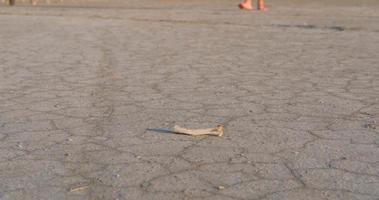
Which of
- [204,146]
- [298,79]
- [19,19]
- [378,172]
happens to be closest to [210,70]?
[298,79]

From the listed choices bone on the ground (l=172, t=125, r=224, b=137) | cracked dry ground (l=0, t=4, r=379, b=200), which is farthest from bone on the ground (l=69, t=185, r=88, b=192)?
bone on the ground (l=172, t=125, r=224, b=137)

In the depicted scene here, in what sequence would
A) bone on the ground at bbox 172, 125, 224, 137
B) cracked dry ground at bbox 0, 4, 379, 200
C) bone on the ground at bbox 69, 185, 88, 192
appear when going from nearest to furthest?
bone on the ground at bbox 69, 185, 88, 192, cracked dry ground at bbox 0, 4, 379, 200, bone on the ground at bbox 172, 125, 224, 137

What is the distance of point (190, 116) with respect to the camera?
542cm

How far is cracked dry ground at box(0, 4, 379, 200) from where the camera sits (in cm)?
393

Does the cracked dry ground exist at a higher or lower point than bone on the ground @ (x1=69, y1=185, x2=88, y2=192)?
lower

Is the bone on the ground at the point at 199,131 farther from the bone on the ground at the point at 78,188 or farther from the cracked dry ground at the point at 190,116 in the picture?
the bone on the ground at the point at 78,188

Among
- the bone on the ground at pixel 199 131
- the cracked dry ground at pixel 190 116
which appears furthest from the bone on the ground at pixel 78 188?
the bone on the ground at pixel 199 131

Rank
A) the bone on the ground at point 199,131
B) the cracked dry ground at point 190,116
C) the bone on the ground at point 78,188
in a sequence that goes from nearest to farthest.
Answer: the bone on the ground at point 78,188 < the cracked dry ground at point 190,116 < the bone on the ground at point 199,131

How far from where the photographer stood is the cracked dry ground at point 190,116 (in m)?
3.93

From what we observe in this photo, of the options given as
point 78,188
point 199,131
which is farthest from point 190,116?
point 78,188

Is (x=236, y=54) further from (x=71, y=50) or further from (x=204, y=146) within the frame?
(x=204, y=146)

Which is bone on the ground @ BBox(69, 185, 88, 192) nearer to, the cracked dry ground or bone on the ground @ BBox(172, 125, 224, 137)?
the cracked dry ground

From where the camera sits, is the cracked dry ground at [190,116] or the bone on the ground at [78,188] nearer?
the bone on the ground at [78,188]

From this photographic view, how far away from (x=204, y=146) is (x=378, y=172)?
1.04m
